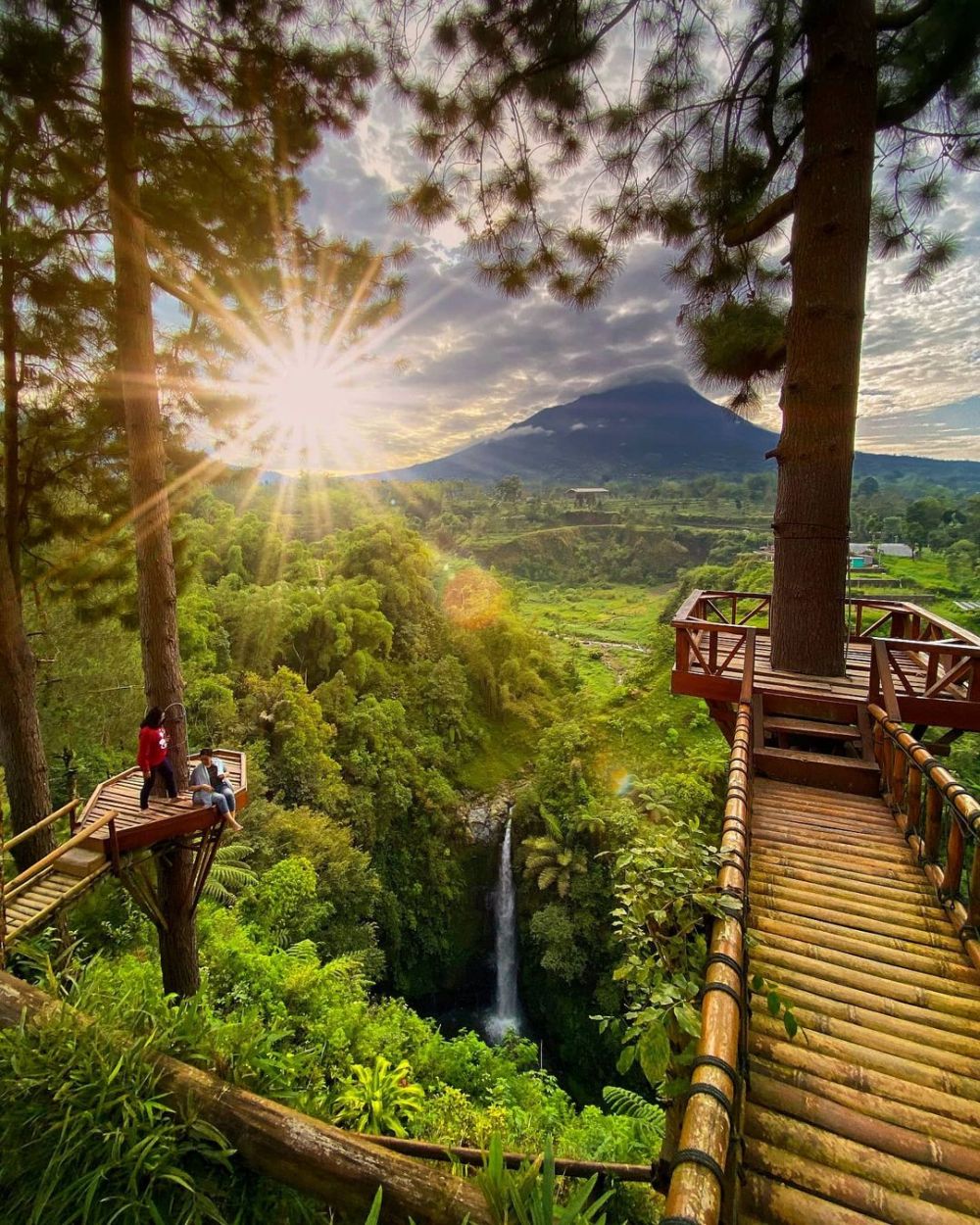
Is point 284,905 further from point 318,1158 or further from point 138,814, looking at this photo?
point 318,1158

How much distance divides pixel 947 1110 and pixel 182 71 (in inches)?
350

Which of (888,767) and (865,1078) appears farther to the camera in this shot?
(888,767)

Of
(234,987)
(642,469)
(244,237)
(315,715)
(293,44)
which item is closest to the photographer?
(293,44)

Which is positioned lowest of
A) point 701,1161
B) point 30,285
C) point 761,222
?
point 701,1161

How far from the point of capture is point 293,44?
4977 millimetres

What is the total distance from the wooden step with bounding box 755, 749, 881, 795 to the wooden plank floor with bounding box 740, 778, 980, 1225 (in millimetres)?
920

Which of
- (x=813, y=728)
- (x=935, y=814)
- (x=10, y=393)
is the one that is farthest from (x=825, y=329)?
(x=10, y=393)

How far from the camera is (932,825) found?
3.17 meters

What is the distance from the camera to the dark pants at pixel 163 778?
5145mm

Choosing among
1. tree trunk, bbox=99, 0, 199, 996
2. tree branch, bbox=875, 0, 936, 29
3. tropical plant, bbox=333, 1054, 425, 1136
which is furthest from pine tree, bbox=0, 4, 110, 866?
tree branch, bbox=875, 0, 936, 29

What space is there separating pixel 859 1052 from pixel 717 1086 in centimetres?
98

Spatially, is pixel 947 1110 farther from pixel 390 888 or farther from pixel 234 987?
pixel 390 888

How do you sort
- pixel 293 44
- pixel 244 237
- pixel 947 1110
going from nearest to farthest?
1. pixel 947 1110
2. pixel 293 44
3. pixel 244 237

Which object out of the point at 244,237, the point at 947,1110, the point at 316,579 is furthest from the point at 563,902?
the point at 244,237
